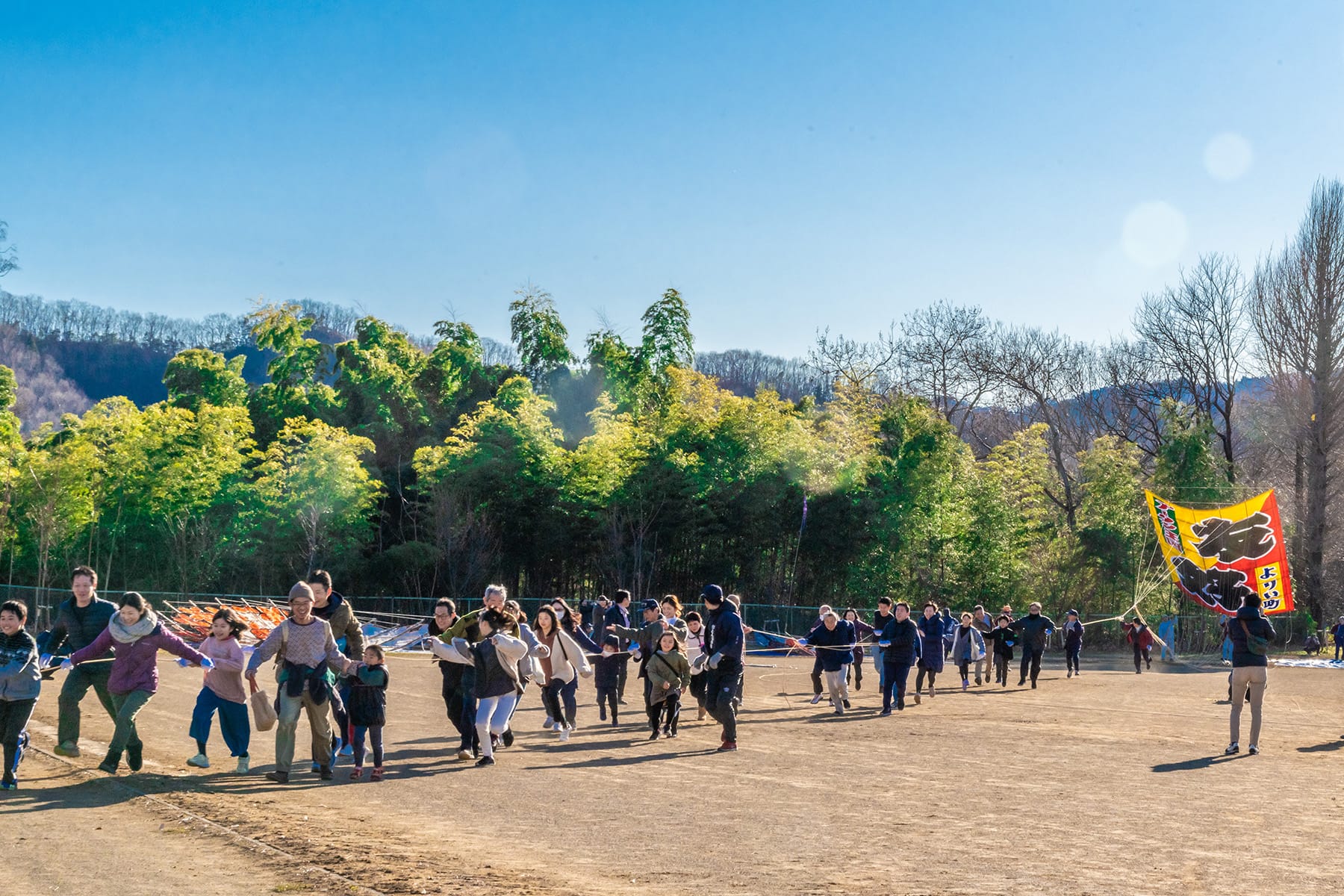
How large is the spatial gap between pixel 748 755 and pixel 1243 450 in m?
43.1

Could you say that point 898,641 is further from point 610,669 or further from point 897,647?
point 610,669

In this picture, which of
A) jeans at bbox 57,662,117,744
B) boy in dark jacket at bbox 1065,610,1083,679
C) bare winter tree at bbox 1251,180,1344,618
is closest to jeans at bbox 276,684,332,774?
jeans at bbox 57,662,117,744

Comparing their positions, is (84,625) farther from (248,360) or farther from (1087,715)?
(248,360)

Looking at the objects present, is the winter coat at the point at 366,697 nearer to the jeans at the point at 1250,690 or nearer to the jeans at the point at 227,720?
the jeans at the point at 227,720

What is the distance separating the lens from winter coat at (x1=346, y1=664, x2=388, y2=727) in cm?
1004

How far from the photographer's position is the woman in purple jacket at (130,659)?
31.3 feet

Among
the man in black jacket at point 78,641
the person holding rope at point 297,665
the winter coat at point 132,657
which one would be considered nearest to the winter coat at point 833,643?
the person holding rope at point 297,665

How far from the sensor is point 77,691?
10109 millimetres

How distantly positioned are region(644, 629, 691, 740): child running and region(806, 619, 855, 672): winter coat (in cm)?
310

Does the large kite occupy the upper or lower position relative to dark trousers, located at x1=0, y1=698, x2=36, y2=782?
upper

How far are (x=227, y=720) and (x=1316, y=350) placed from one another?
42.8 meters

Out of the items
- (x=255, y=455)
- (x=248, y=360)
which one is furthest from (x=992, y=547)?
(x=248, y=360)

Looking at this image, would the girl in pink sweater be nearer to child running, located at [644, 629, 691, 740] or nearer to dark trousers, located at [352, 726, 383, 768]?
dark trousers, located at [352, 726, 383, 768]

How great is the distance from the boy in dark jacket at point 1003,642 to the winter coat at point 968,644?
→ 282mm
